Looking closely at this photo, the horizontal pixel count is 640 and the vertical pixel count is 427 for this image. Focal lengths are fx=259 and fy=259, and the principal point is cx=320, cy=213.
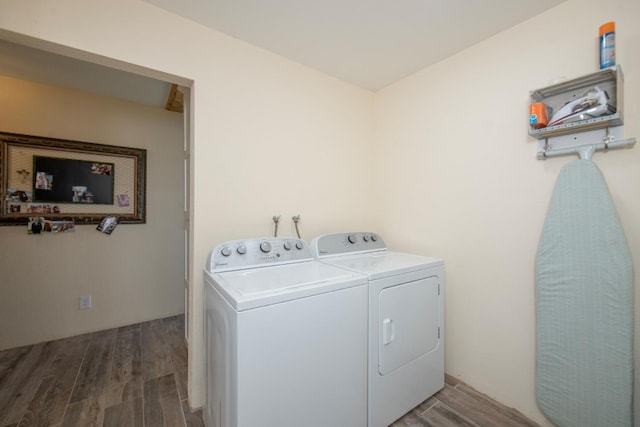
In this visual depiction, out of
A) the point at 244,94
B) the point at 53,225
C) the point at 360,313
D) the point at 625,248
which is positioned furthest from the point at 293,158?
the point at 53,225

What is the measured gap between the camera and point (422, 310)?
1576 mm

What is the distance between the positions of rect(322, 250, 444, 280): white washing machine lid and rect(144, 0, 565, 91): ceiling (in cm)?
145

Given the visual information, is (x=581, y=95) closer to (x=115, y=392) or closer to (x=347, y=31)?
(x=347, y=31)

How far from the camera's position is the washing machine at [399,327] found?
136 cm

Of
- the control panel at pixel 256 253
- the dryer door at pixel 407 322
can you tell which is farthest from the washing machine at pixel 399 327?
the control panel at pixel 256 253

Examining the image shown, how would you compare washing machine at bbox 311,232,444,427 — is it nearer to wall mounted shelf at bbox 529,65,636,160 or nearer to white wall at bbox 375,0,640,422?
white wall at bbox 375,0,640,422

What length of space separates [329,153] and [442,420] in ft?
6.31

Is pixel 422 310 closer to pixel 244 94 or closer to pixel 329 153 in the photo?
pixel 329 153

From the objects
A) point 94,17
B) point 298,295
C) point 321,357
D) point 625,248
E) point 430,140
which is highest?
point 94,17

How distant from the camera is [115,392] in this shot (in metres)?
1.69

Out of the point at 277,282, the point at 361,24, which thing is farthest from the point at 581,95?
the point at 277,282

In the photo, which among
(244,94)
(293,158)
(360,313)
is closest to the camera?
(360,313)

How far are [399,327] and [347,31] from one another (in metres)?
1.81

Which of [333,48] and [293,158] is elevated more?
[333,48]
